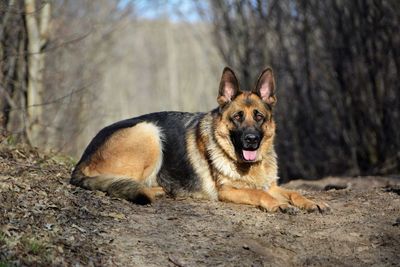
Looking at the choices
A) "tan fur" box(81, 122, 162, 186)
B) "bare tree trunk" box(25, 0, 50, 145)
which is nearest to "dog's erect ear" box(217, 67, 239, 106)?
"tan fur" box(81, 122, 162, 186)

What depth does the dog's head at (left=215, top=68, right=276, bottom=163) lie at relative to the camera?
663 centimetres

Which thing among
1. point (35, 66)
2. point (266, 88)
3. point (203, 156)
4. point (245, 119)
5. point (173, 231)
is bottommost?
point (173, 231)

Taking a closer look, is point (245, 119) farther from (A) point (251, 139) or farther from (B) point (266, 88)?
(B) point (266, 88)

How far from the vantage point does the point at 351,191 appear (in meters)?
7.68

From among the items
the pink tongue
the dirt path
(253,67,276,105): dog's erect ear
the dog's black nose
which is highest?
(253,67,276,105): dog's erect ear

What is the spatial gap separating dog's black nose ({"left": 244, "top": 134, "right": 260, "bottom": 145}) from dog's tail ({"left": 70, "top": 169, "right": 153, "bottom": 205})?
1269mm

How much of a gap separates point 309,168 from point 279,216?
885 centimetres

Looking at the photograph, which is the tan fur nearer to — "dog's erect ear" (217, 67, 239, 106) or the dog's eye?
"dog's erect ear" (217, 67, 239, 106)

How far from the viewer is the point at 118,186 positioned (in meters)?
6.54

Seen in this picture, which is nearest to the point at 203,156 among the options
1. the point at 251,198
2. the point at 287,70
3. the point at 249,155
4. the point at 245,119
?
the point at 249,155

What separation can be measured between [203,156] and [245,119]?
0.76 meters

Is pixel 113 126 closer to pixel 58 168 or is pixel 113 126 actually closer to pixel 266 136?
pixel 58 168

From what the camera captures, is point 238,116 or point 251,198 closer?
point 251,198

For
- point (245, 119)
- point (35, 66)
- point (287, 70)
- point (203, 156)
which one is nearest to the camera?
→ point (245, 119)
